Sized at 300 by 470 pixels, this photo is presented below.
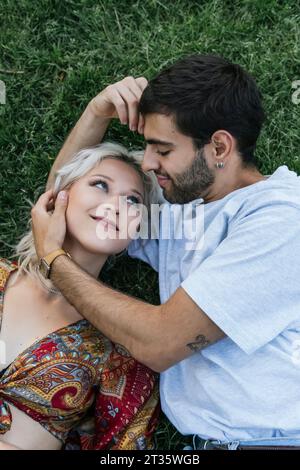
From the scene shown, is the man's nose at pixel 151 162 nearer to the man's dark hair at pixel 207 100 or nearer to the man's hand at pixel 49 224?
the man's dark hair at pixel 207 100

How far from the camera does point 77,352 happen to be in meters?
3.34

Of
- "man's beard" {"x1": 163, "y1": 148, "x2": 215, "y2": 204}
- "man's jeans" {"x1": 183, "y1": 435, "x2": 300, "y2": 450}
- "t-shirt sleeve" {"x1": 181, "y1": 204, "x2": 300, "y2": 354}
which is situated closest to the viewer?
"t-shirt sleeve" {"x1": 181, "y1": 204, "x2": 300, "y2": 354}

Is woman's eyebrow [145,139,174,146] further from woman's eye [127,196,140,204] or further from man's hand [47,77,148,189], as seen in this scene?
woman's eye [127,196,140,204]

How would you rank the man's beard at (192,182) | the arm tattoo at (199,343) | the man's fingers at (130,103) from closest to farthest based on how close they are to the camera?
the arm tattoo at (199,343) → the man's beard at (192,182) → the man's fingers at (130,103)

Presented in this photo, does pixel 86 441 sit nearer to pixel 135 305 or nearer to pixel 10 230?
pixel 135 305

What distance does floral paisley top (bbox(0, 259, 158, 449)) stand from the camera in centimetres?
323

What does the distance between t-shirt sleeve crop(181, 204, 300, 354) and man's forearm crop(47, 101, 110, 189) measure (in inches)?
52.7

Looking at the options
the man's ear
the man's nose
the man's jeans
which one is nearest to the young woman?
the man's nose

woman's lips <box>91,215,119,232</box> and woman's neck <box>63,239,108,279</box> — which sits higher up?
woman's lips <box>91,215,119,232</box>

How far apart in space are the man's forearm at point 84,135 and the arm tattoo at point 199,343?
58.0 inches

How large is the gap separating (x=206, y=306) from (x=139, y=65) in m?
2.13

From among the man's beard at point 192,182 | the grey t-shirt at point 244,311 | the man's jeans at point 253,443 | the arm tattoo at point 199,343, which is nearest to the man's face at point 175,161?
the man's beard at point 192,182

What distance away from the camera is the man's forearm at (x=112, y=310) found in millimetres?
2969
